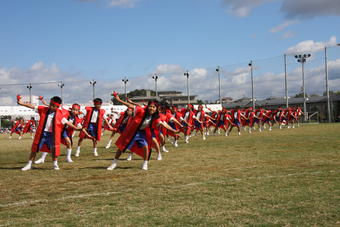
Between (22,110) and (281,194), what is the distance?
2357 inches

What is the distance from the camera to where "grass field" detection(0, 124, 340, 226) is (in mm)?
5379

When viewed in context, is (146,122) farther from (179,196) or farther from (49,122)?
(179,196)

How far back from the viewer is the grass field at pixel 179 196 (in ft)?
17.6

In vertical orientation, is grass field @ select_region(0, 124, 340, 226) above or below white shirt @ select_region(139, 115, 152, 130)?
below

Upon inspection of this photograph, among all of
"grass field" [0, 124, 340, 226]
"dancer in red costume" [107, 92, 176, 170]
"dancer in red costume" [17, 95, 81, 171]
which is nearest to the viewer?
"grass field" [0, 124, 340, 226]

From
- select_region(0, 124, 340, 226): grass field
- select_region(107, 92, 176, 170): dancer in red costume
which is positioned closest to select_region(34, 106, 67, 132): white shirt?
select_region(0, 124, 340, 226): grass field

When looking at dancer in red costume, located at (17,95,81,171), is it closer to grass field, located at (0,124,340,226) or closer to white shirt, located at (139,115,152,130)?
grass field, located at (0,124,340,226)

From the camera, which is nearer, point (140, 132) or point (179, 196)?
point (179, 196)

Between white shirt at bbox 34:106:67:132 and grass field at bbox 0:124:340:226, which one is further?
white shirt at bbox 34:106:67:132

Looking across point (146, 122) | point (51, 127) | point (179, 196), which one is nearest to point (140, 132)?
point (146, 122)

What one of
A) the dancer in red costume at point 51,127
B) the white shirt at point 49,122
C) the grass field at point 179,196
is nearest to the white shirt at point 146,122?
the grass field at point 179,196

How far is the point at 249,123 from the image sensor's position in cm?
3516

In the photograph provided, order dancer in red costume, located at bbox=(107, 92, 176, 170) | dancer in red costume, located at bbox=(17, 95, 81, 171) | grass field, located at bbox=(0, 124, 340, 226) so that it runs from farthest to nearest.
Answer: dancer in red costume, located at bbox=(17, 95, 81, 171) → dancer in red costume, located at bbox=(107, 92, 176, 170) → grass field, located at bbox=(0, 124, 340, 226)

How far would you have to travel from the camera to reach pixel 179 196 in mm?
Result: 6863
